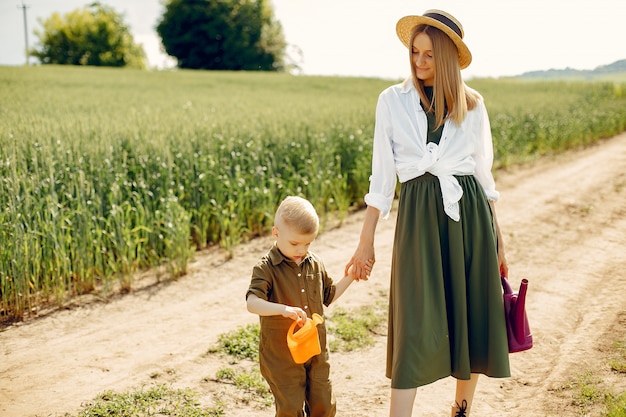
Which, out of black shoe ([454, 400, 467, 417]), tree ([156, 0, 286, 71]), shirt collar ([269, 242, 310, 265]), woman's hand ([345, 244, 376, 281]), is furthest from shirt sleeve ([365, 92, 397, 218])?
tree ([156, 0, 286, 71])

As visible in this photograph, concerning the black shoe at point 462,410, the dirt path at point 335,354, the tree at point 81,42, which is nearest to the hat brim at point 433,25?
the black shoe at point 462,410

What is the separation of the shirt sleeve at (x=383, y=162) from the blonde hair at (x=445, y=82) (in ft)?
0.64

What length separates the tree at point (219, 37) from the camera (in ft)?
179

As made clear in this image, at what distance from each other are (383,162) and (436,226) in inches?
15.2

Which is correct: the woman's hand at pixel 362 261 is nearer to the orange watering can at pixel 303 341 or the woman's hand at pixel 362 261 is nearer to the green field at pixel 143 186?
the orange watering can at pixel 303 341

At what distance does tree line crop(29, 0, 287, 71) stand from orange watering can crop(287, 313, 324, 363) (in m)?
53.1

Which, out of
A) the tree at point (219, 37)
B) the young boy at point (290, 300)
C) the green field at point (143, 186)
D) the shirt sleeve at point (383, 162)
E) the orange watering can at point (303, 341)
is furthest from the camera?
the tree at point (219, 37)

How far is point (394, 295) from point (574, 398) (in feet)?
4.61

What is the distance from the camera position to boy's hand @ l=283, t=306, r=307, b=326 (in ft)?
8.70

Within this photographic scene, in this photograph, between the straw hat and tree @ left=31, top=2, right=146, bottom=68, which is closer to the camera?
the straw hat

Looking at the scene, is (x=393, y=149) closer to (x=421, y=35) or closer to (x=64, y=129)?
(x=421, y=35)

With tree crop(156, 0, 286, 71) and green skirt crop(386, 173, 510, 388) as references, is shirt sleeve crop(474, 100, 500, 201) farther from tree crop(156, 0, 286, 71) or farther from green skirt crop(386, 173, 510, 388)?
tree crop(156, 0, 286, 71)

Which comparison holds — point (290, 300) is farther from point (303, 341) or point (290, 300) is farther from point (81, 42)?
point (81, 42)

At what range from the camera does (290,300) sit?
2885 mm
